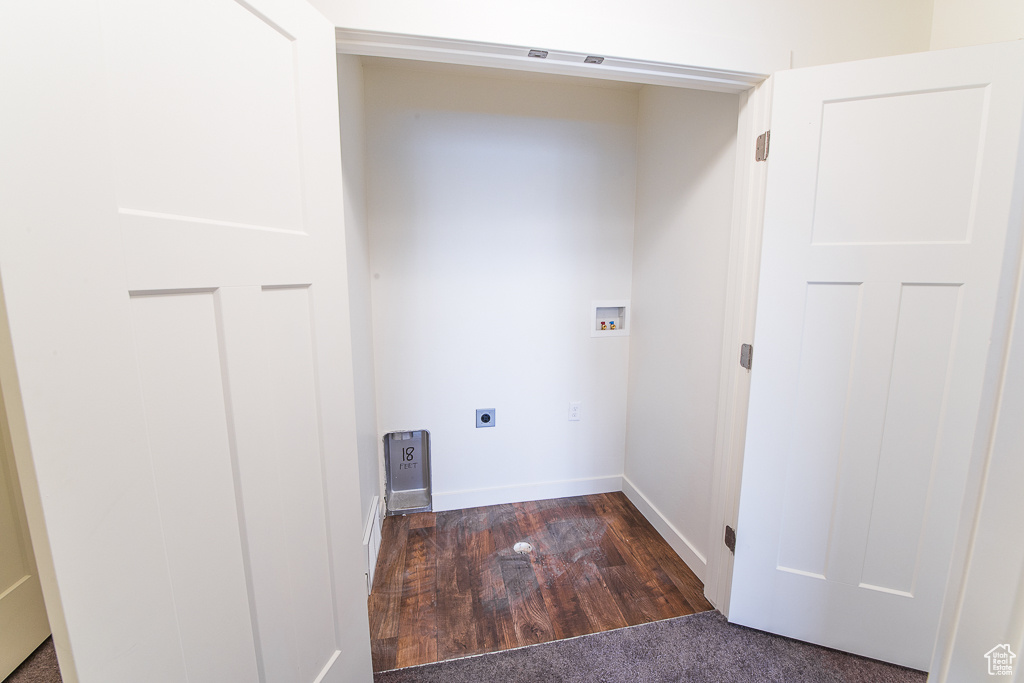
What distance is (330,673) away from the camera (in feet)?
3.48

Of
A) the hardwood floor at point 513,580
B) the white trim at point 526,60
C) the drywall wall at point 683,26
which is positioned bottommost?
the hardwood floor at point 513,580

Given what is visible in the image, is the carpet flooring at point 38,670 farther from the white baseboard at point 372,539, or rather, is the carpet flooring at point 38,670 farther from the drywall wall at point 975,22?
the drywall wall at point 975,22

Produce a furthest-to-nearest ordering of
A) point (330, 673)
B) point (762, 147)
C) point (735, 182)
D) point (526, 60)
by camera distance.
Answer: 1. point (735, 182)
2. point (762, 147)
3. point (526, 60)
4. point (330, 673)

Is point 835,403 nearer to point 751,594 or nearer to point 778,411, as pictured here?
point 778,411

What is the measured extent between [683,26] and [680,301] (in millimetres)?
1034

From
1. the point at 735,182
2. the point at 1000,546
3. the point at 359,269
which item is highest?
the point at 735,182

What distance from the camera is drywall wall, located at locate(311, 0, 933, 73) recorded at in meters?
1.09

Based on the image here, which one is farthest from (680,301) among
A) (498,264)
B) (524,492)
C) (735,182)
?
(524,492)

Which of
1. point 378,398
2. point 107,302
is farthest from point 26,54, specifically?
point 378,398

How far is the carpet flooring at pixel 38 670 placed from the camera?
1294 mm

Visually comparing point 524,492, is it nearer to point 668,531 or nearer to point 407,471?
point 407,471

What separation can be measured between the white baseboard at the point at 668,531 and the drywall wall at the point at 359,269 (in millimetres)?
1434

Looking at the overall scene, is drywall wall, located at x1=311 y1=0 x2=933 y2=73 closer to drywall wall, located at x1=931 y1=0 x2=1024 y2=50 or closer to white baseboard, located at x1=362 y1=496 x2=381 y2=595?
drywall wall, located at x1=931 y1=0 x2=1024 y2=50

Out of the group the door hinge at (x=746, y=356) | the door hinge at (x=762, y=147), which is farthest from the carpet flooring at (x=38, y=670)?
the door hinge at (x=762, y=147)
